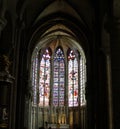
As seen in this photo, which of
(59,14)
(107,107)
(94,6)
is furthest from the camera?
(59,14)

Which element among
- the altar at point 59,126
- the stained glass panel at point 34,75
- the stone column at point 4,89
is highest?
the stained glass panel at point 34,75

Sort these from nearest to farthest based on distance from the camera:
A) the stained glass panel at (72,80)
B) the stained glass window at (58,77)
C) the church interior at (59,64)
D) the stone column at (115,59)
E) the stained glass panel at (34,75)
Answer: the stone column at (115,59)
the church interior at (59,64)
the stained glass panel at (34,75)
the stained glass window at (58,77)
the stained glass panel at (72,80)

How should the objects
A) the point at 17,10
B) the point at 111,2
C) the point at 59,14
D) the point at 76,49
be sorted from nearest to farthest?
the point at 111,2 → the point at 17,10 → the point at 59,14 → the point at 76,49

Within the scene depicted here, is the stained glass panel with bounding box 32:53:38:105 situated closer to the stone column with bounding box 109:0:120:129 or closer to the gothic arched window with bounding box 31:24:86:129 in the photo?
the gothic arched window with bounding box 31:24:86:129

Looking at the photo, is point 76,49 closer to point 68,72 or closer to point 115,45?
point 68,72

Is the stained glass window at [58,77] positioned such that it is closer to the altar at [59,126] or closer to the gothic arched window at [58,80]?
the gothic arched window at [58,80]

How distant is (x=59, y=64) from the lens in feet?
106

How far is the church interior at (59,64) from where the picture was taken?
13.5 meters

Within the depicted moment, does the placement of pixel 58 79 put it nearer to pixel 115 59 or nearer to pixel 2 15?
pixel 2 15

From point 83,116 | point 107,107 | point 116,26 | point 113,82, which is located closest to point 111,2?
point 116,26

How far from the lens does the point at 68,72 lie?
1259 inches

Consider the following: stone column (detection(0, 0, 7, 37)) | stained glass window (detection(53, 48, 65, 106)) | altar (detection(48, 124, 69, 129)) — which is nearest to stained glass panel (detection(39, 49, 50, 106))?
stained glass window (detection(53, 48, 65, 106))

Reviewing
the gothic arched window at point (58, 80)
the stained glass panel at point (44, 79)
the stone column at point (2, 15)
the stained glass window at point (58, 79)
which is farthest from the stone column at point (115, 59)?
the stained glass window at point (58, 79)

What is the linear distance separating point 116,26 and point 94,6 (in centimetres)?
788
